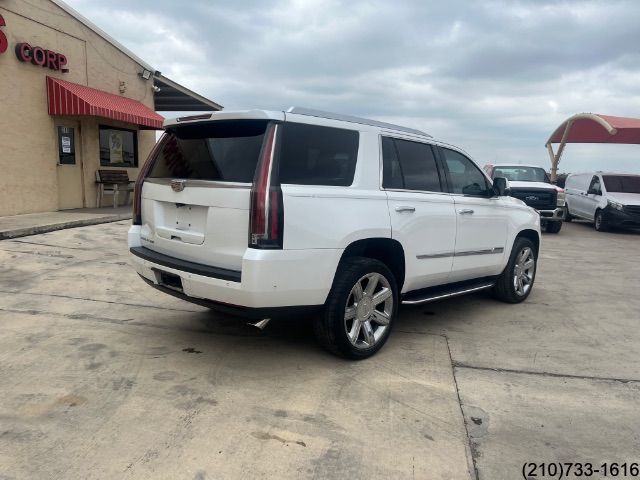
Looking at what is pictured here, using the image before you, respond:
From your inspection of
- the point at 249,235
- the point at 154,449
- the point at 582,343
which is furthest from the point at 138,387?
the point at 582,343

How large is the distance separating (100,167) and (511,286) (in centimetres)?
1184

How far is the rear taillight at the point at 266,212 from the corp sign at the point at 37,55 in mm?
10127

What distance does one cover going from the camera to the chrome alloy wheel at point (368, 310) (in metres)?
3.93

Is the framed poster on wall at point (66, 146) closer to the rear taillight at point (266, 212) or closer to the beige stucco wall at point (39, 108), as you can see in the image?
the beige stucco wall at point (39, 108)

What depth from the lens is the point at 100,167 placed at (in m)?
14.0

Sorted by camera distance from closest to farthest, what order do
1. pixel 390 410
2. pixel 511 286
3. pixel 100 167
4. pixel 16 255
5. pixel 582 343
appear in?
1. pixel 390 410
2. pixel 582 343
3. pixel 511 286
4. pixel 16 255
5. pixel 100 167

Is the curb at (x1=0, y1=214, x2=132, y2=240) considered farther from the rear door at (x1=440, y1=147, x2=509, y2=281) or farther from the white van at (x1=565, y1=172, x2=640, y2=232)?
the white van at (x1=565, y1=172, x2=640, y2=232)

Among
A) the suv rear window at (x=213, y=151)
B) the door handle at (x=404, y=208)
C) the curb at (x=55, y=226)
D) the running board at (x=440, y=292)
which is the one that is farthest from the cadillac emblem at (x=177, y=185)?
the curb at (x=55, y=226)

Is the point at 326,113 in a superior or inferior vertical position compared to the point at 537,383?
superior

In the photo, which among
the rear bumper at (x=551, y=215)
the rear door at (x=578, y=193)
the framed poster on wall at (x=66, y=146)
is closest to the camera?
the framed poster on wall at (x=66, y=146)

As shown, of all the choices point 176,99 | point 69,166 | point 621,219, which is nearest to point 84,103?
point 69,166

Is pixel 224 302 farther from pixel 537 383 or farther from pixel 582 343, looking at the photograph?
pixel 582 343

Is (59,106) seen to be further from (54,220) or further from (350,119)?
(350,119)

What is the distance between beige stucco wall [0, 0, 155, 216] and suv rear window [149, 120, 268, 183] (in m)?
8.74
